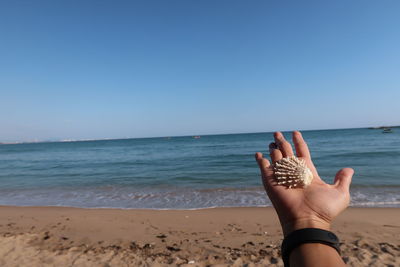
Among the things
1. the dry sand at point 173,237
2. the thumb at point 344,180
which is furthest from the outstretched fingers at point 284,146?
the dry sand at point 173,237

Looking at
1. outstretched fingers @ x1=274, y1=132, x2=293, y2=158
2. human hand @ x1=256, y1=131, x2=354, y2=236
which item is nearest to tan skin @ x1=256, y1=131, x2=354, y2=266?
human hand @ x1=256, y1=131, x2=354, y2=236

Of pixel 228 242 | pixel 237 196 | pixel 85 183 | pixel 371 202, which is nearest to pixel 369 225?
pixel 371 202

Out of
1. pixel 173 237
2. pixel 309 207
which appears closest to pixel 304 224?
pixel 309 207

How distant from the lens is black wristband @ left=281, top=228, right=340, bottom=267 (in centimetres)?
Answer: 149

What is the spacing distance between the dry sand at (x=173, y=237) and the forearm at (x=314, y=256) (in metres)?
3.02

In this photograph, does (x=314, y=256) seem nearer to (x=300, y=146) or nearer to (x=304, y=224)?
(x=304, y=224)

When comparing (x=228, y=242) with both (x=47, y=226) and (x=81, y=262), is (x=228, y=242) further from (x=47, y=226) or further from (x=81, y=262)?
(x=47, y=226)

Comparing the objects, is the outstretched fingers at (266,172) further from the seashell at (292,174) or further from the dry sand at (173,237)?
the dry sand at (173,237)

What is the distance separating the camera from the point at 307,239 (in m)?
1.50

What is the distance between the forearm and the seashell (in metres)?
0.53

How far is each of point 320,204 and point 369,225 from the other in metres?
5.76

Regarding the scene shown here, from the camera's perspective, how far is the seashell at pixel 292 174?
191 centimetres

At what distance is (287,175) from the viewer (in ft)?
6.29

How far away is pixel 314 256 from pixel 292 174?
2.11 feet
